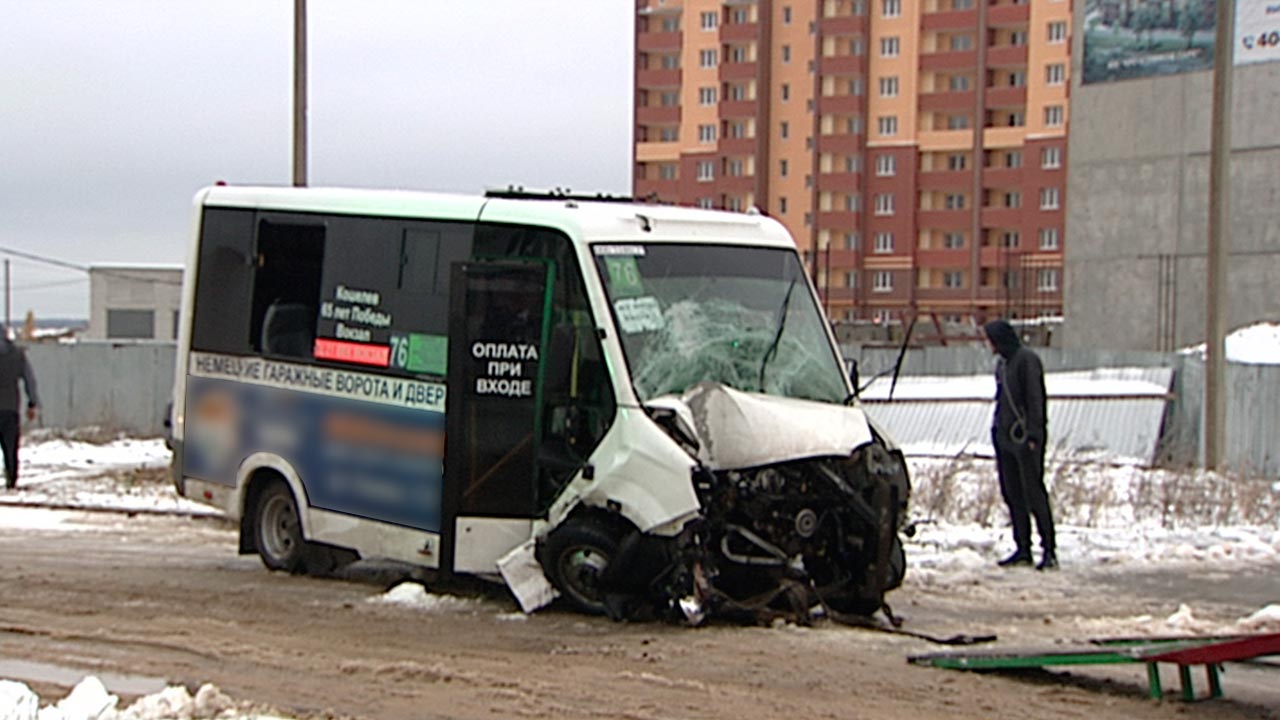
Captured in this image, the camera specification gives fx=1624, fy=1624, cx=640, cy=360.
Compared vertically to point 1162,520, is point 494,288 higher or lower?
higher

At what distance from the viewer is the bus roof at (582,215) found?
10445mm

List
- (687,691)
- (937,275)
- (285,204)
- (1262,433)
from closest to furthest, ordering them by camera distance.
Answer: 1. (687,691)
2. (285,204)
3. (1262,433)
4. (937,275)

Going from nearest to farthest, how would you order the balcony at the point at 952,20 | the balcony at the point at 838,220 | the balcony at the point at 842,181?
the balcony at the point at 952,20 → the balcony at the point at 842,181 → the balcony at the point at 838,220

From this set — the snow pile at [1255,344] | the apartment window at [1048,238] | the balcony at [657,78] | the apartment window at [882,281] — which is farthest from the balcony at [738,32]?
the snow pile at [1255,344]

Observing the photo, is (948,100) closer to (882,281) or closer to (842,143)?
(842,143)

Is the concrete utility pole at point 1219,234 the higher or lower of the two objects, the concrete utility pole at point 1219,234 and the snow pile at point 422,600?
the higher

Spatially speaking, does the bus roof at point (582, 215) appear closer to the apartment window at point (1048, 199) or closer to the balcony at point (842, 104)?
the apartment window at point (1048, 199)

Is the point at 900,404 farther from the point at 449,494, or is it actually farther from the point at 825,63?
the point at 825,63

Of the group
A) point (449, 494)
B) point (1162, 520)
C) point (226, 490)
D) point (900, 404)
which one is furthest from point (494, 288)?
point (900, 404)

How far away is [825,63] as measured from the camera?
3455 inches

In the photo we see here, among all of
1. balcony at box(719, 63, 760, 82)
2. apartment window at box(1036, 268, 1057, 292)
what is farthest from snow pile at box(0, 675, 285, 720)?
balcony at box(719, 63, 760, 82)

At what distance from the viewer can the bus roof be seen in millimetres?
10445

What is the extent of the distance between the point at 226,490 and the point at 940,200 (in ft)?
253

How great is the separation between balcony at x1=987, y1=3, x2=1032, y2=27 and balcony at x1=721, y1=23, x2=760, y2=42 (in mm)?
14228
